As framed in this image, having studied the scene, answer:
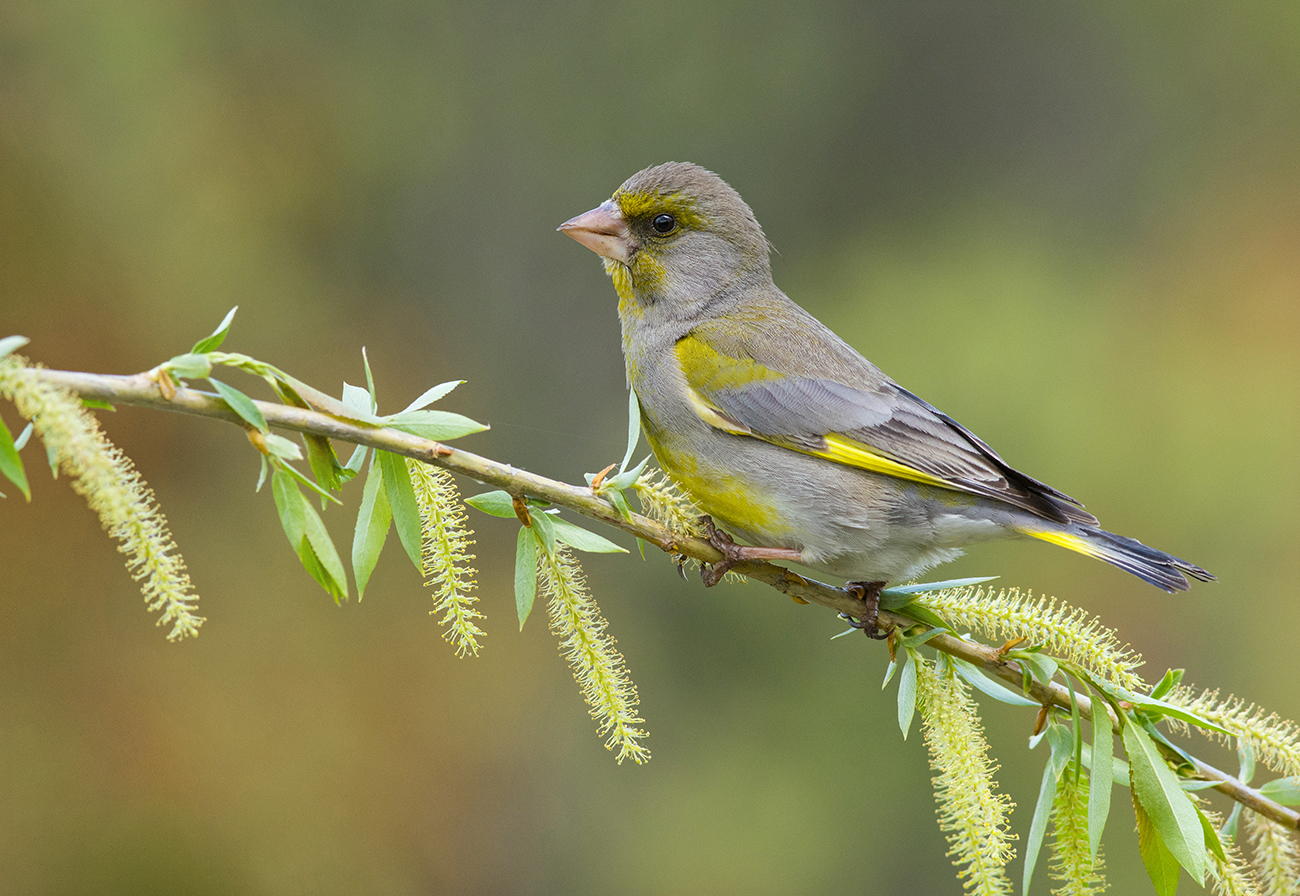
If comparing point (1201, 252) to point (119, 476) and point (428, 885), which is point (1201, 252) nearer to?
point (428, 885)

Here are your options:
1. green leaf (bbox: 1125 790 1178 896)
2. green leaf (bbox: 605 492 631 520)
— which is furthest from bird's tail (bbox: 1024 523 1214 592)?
green leaf (bbox: 605 492 631 520)

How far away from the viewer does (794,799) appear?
28.0ft

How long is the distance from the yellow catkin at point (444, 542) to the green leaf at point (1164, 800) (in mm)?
1106

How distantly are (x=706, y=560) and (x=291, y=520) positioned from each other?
104 centimetres

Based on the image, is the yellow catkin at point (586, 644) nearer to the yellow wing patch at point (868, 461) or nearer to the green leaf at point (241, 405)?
the green leaf at point (241, 405)

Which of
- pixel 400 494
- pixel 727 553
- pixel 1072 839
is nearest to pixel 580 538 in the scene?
pixel 400 494

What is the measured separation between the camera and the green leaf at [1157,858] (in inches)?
75.9

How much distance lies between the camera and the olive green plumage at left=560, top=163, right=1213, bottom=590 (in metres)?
2.85

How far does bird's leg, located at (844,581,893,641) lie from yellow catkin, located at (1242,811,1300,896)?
0.73 metres

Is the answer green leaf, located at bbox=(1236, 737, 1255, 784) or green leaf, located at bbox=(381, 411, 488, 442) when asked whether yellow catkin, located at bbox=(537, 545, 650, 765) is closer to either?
green leaf, located at bbox=(381, 411, 488, 442)

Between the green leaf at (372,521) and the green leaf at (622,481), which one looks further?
the green leaf at (622,481)

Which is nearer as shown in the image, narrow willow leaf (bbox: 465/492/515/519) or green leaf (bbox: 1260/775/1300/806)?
narrow willow leaf (bbox: 465/492/515/519)

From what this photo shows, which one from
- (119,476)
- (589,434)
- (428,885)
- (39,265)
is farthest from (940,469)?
(39,265)

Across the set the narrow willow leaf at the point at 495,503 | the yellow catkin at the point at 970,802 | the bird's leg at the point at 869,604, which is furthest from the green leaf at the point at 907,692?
the narrow willow leaf at the point at 495,503
